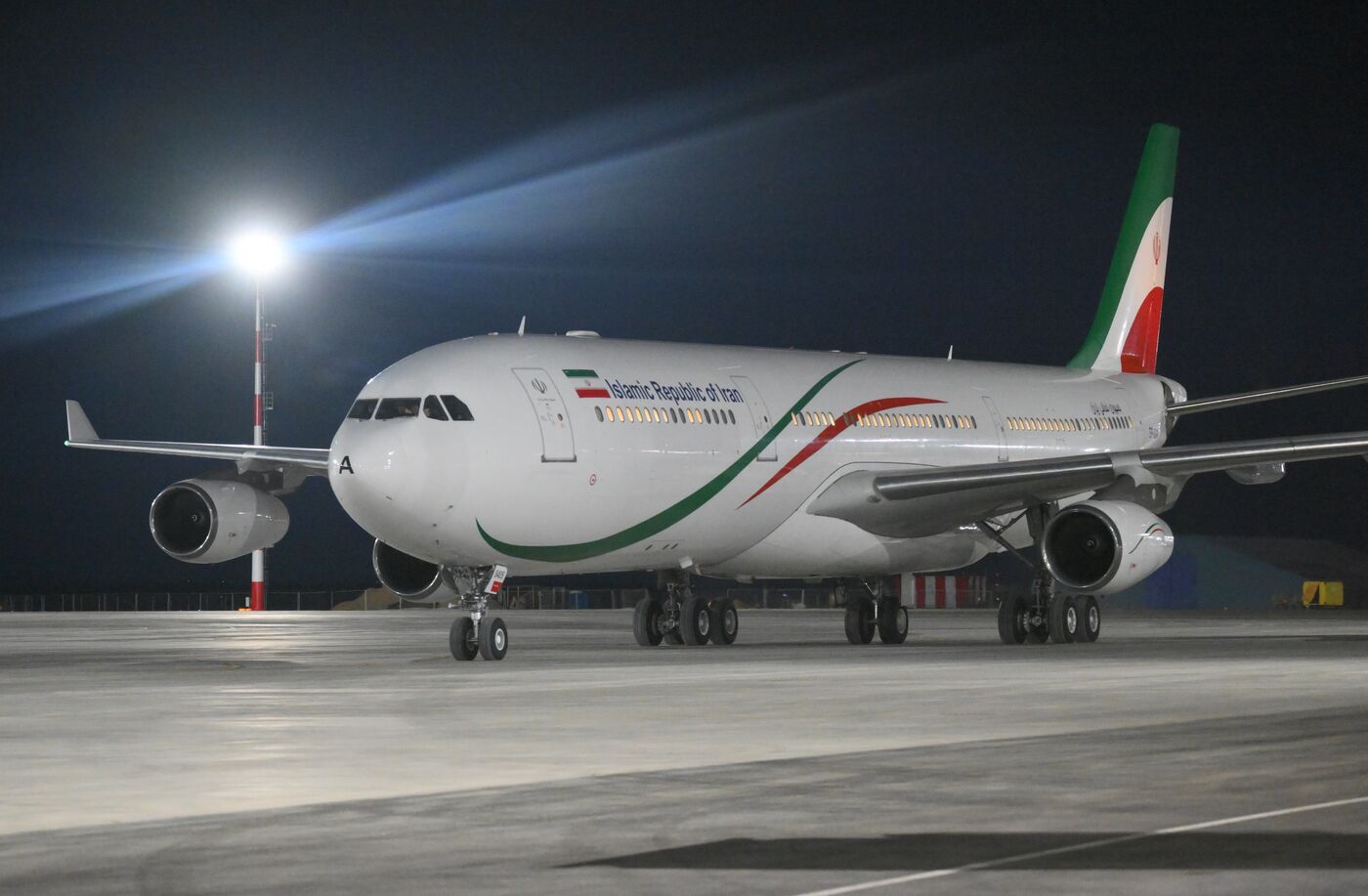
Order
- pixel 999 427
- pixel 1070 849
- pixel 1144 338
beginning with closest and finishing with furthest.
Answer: pixel 1070 849 → pixel 999 427 → pixel 1144 338

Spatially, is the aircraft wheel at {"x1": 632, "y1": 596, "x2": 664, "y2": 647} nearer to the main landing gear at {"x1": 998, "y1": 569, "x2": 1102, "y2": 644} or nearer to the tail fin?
the main landing gear at {"x1": 998, "y1": 569, "x2": 1102, "y2": 644}

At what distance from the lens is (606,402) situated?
25.6 meters

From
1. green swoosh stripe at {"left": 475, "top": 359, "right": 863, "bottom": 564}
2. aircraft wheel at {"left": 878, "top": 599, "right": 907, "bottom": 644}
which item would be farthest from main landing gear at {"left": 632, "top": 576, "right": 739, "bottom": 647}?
aircraft wheel at {"left": 878, "top": 599, "right": 907, "bottom": 644}

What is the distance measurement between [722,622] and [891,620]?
3.30m

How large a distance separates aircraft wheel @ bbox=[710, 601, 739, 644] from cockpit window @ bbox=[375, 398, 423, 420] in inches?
256

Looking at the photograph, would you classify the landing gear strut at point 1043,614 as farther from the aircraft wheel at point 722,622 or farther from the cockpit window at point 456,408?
the cockpit window at point 456,408

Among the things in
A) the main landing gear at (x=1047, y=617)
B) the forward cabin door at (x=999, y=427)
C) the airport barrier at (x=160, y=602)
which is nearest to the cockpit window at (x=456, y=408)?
the main landing gear at (x=1047, y=617)

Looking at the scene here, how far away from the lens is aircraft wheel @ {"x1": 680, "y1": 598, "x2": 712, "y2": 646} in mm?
28562

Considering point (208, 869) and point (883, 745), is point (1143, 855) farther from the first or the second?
point (883, 745)

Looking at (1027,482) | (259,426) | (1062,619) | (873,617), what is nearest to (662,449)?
(1027,482)

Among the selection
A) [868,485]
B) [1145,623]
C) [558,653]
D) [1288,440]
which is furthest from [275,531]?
[1145,623]

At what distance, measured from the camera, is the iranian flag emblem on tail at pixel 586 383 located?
25.4m

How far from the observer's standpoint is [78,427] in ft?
104

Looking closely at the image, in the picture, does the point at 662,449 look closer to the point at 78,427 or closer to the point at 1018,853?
the point at 78,427
